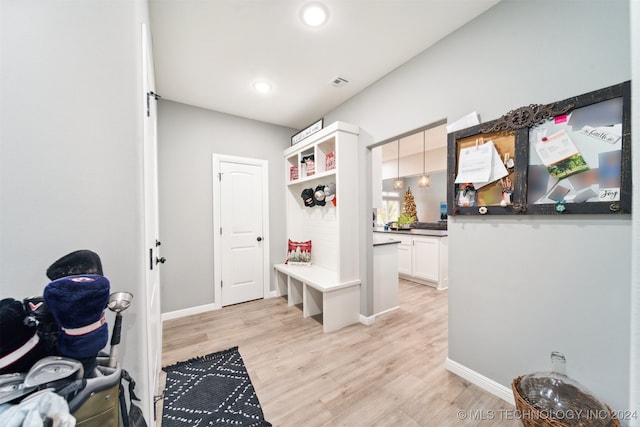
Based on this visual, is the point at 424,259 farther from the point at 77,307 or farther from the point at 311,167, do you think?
the point at 77,307

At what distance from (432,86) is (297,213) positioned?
2507mm

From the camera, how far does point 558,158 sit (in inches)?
54.9

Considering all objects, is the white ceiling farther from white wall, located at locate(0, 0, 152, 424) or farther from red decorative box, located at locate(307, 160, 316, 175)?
white wall, located at locate(0, 0, 152, 424)

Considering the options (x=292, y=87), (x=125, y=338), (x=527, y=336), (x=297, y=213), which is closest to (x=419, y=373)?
(x=527, y=336)

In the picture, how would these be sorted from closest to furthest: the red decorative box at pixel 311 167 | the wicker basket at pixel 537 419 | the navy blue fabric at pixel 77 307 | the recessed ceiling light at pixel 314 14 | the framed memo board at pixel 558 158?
the navy blue fabric at pixel 77 307, the wicker basket at pixel 537 419, the framed memo board at pixel 558 158, the recessed ceiling light at pixel 314 14, the red decorative box at pixel 311 167

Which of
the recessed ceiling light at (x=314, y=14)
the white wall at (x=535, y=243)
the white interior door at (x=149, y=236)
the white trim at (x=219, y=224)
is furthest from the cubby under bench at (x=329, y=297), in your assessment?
the recessed ceiling light at (x=314, y=14)

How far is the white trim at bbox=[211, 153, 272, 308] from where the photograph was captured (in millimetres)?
3240

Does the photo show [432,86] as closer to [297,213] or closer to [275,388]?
Answer: [297,213]

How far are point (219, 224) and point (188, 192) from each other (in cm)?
57

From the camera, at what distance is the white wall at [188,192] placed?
9.71 ft

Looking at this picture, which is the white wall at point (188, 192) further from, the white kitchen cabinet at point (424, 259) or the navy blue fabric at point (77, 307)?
the white kitchen cabinet at point (424, 259)

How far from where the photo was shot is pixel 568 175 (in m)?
1.36

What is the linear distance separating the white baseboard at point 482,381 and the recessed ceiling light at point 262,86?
3.19 metres

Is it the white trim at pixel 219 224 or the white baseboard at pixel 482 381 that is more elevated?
the white trim at pixel 219 224
